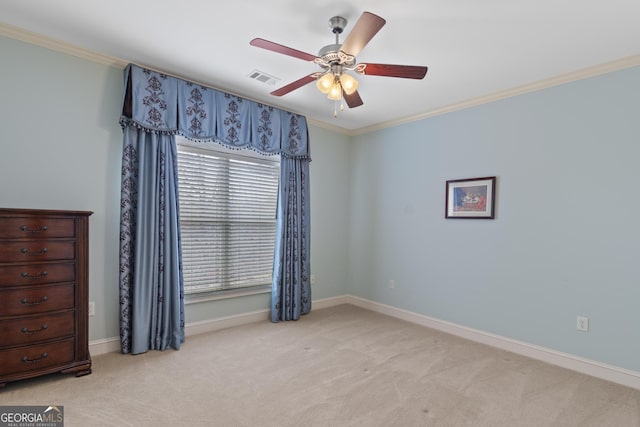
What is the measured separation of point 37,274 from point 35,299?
6.8 inches

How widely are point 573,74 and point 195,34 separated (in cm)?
319

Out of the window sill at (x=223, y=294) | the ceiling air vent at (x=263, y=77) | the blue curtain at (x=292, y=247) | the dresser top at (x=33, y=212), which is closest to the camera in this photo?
the dresser top at (x=33, y=212)

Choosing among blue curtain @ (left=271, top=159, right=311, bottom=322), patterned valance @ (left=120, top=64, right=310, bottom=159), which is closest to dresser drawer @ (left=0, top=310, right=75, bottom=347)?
patterned valance @ (left=120, top=64, right=310, bottom=159)

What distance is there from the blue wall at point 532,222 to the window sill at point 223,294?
1.62 m

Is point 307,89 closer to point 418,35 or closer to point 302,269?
point 418,35

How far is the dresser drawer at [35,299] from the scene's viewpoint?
219 cm

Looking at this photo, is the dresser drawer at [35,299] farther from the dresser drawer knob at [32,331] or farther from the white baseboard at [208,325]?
the white baseboard at [208,325]

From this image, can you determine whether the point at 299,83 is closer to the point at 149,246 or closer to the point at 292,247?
the point at 149,246

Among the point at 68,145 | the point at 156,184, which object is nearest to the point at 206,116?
the point at 156,184

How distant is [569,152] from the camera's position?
9.58ft

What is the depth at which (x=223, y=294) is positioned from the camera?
3.65m

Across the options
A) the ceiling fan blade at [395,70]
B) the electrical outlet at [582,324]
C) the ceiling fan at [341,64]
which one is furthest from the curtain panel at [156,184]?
the electrical outlet at [582,324]

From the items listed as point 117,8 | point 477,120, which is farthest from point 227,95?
point 477,120

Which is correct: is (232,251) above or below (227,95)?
below
